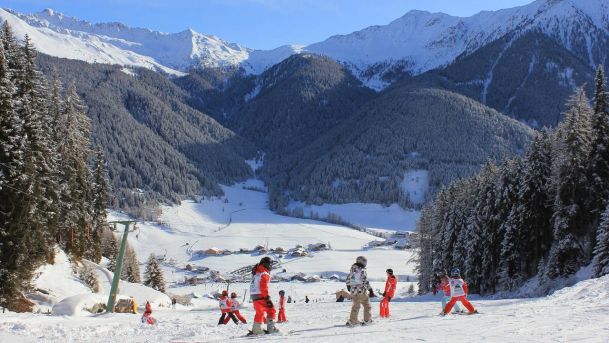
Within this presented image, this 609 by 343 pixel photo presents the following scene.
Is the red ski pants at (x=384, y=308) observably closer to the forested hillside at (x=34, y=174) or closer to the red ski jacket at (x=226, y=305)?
the red ski jacket at (x=226, y=305)

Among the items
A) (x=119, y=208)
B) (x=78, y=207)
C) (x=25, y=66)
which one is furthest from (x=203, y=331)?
(x=119, y=208)

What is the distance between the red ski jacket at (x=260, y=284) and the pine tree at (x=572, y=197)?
2797 centimetres

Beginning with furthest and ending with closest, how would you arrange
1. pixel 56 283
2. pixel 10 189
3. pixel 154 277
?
1. pixel 154 277
2. pixel 56 283
3. pixel 10 189

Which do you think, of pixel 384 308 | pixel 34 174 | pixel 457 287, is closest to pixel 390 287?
pixel 384 308

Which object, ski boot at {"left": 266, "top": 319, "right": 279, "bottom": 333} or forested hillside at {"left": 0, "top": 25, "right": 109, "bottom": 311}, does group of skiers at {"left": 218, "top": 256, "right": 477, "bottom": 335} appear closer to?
ski boot at {"left": 266, "top": 319, "right": 279, "bottom": 333}

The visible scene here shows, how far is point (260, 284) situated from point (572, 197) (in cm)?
2909

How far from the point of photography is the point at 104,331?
17312mm

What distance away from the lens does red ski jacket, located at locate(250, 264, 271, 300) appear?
1449 centimetres

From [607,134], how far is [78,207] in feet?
122

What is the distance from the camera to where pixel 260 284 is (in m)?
14.5

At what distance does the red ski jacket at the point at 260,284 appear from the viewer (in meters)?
14.5

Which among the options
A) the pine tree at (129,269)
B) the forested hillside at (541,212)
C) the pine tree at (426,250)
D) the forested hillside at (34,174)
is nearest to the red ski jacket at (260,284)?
the forested hillside at (34,174)

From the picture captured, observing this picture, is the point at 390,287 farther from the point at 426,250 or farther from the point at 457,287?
the point at 426,250

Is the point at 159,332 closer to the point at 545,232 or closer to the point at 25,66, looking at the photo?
the point at 25,66
